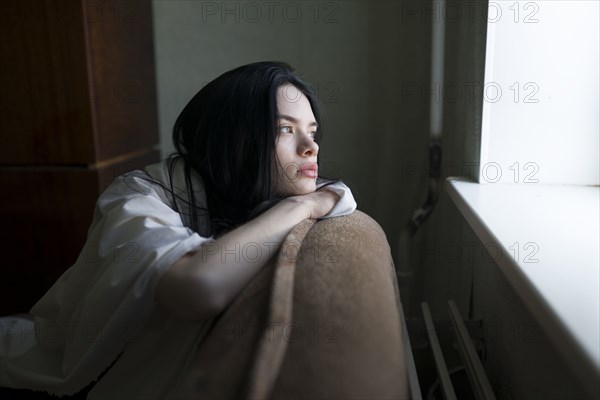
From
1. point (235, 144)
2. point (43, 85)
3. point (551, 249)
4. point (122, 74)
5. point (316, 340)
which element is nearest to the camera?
point (316, 340)

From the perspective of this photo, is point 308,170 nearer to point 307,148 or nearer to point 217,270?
point 307,148

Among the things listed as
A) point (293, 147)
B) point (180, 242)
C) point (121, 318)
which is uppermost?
point (293, 147)

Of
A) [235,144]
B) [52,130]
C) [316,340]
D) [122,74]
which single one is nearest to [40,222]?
[52,130]

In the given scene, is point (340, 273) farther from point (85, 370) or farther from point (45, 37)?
point (45, 37)

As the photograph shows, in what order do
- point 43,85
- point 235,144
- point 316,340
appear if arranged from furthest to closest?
1. point 43,85
2. point 235,144
3. point 316,340

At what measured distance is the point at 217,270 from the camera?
0.66 m

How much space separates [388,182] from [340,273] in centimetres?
Answer: 92

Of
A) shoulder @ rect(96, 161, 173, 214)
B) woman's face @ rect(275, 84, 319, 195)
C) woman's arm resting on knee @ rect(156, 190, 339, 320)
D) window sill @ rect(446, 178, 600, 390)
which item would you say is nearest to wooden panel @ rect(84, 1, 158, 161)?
shoulder @ rect(96, 161, 173, 214)

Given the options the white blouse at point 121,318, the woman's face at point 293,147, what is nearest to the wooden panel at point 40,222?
the white blouse at point 121,318

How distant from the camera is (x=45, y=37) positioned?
3.62 feet

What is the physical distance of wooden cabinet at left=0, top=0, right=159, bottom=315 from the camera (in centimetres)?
111

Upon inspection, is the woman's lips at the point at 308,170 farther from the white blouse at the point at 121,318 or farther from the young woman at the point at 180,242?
the white blouse at the point at 121,318

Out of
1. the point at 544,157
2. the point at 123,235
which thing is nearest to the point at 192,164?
the point at 123,235

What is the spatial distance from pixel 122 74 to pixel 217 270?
32.5 inches
